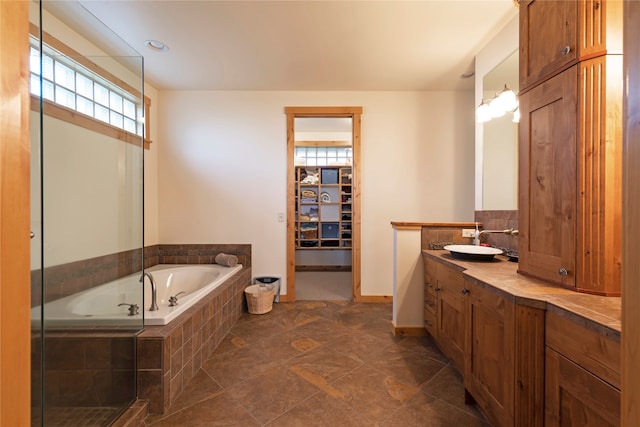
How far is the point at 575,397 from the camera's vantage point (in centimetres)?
88

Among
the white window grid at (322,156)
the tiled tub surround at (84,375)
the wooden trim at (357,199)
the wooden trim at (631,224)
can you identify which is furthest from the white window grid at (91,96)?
the white window grid at (322,156)

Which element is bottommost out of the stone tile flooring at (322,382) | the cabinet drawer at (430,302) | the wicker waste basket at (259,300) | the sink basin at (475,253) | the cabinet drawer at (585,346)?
the stone tile flooring at (322,382)

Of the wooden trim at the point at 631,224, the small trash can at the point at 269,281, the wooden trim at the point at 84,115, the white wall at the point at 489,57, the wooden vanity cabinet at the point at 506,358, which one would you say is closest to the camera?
the wooden trim at the point at 631,224

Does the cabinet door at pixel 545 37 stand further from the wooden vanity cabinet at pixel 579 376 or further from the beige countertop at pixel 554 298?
the wooden vanity cabinet at pixel 579 376

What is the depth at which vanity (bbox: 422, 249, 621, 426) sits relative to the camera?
0.80 m

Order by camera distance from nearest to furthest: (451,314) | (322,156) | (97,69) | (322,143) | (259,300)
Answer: (451,314)
(97,69)
(259,300)
(322,143)
(322,156)

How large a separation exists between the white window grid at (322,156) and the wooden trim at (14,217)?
4653mm

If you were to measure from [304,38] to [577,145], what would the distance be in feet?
6.90

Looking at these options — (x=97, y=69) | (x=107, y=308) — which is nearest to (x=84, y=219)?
(x=107, y=308)

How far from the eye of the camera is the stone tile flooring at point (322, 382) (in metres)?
1.45

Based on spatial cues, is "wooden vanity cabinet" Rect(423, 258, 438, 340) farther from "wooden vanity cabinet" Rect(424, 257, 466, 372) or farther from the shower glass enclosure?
the shower glass enclosure

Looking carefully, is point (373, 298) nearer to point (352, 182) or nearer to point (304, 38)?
point (352, 182)

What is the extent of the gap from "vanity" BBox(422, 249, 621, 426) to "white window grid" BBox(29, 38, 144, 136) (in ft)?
8.19

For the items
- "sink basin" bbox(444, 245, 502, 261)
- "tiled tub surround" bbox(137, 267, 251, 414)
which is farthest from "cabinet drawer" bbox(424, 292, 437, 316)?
"tiled tub surround" bbox(137, 267, 251, 414)
